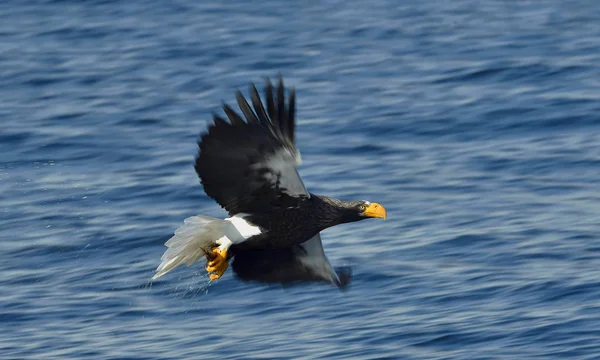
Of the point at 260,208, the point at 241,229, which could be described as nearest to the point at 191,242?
the point at 241,229

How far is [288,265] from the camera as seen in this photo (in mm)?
9445

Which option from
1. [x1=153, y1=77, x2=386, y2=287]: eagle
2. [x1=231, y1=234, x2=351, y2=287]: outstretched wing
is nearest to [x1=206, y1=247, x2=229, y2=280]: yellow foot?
[x1=153, y1=77, x2=386, y2=287]: eagle

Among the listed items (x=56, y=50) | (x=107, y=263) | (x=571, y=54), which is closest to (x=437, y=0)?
(x=571, y=54)

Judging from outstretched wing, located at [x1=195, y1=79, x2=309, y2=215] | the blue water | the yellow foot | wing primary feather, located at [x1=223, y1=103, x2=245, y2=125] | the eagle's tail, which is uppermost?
wing primary feather, located at [x1=223, y1=103, x2=245, y2=125]

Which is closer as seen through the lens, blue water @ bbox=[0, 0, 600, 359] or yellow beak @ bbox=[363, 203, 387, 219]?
yellow beak @ bbox=[363, 203, 387, 219]

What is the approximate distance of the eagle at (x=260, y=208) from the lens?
818 cm

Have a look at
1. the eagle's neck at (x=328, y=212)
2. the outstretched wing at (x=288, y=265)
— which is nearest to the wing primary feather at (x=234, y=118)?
the eagle's neck at (x=328, y=212)

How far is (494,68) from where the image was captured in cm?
1644

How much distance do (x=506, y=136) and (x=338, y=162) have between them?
1879mm

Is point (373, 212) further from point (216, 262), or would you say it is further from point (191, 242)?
point (191, 242)

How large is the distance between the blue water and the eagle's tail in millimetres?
1265

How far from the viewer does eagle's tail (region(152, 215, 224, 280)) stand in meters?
8.83

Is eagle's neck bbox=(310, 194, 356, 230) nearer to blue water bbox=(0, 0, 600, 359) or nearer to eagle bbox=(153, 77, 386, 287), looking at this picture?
eagle bbox=(153, 77, 386, 287)

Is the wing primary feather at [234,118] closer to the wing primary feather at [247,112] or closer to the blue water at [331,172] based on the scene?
the wing primary feather at [247,112]
